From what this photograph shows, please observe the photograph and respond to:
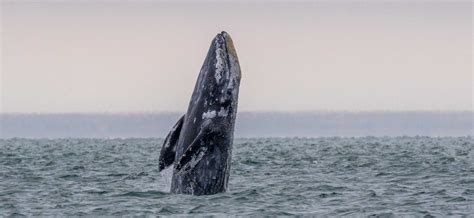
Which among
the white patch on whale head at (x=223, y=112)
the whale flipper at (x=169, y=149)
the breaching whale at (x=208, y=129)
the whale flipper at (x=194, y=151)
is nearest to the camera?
the whale flipper at (x=194, y=151)

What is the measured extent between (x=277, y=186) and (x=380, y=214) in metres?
5.94

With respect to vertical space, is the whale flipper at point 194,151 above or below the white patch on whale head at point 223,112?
below

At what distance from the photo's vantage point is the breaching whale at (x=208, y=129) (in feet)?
64.2

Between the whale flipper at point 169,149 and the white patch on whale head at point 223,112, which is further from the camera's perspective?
the whale flipper at point 169,149

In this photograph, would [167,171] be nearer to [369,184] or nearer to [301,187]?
[301,187]

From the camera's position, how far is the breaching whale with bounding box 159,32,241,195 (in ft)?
64.2

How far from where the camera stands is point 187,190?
20.3 m

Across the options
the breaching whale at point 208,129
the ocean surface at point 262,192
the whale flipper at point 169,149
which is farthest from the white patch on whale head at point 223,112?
the ocean surface at point 262,192

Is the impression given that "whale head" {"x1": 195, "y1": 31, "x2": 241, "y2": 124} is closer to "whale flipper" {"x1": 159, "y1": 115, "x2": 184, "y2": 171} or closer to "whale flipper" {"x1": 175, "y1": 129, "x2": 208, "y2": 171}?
"whale flipper" {"x1": 175, "y1": 129, "x2": 208, "y2": 171}

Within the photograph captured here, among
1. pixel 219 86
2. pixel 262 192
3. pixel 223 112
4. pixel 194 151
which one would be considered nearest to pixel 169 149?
pixel 194 151

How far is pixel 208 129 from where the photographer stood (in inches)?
764

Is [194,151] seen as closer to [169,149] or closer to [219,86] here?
[169,149]

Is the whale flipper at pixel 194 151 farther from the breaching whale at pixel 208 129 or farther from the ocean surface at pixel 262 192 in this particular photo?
the ocean surface at pixel 262 192

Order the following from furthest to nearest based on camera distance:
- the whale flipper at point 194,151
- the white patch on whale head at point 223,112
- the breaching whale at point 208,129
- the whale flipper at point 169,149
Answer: the whale flipper at point 169,149 → the white patch on whale head at point 223,112 → the breaching whale at point 208,129 → the whale flipper at point 194,151
